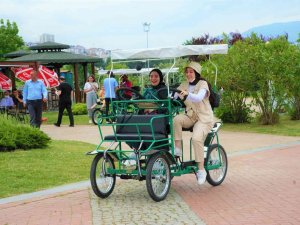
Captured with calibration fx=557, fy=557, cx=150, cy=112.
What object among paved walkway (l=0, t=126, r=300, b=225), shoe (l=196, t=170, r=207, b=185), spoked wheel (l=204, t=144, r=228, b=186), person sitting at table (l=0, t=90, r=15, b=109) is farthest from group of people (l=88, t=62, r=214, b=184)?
person sitting at table (l=0, t=90, r=15, b=109)

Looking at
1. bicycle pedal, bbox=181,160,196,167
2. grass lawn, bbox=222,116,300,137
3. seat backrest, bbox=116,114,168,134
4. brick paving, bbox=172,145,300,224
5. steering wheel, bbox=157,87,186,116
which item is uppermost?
steering wheel, bbox=157,87,186,116

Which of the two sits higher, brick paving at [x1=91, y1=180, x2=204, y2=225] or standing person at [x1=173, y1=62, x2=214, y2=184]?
standing person at [x1=173, y1=62, x2=214, y2=184]

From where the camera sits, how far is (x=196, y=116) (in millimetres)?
8023

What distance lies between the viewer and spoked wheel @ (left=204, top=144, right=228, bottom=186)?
827 centimetres

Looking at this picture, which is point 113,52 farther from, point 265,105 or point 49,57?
point 49,57

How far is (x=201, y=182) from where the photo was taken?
7750mm

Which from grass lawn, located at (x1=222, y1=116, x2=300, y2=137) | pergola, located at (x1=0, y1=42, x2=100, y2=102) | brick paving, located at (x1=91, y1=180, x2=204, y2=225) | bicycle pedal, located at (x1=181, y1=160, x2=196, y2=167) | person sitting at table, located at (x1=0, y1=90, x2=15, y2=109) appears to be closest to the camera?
brick paving, located at (x1=91, y1=180, x2=204, y2=225)

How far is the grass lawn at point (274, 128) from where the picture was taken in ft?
51.2

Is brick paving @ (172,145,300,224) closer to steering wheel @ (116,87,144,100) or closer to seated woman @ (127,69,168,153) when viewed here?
seated woman @ (127,69,168,153)

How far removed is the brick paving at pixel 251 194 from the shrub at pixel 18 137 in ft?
13.1

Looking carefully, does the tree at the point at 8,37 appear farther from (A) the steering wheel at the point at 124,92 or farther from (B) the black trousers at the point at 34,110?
(A) the steering wheel at the point at 124,92

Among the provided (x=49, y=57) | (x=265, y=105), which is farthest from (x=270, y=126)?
(x=49, y=57)

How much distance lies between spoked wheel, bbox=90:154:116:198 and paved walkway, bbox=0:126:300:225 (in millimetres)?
126

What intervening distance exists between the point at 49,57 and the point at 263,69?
1502 cm
